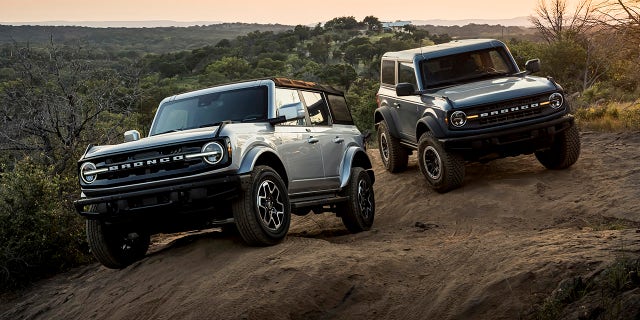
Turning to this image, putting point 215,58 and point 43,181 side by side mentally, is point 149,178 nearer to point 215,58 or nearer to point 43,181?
point 43,181

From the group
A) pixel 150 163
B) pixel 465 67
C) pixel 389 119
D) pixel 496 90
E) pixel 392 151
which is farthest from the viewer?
pixel 392 151

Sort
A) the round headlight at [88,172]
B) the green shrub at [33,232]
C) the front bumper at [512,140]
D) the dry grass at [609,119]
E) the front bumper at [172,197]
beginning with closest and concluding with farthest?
the front bumper at [172,197] → the round headlight at [88,172] → the green shrub at [33,232] → the front bumper at [512,140] → the dry grass at [609,119]

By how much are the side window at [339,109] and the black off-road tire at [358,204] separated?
0.77m

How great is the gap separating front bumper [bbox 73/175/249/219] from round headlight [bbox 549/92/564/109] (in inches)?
238

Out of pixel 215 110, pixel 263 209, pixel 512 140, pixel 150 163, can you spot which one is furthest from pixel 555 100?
pixel 150 163

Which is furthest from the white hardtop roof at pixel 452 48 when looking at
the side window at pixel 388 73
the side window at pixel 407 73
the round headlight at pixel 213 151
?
the round headlight at pixel 213 151

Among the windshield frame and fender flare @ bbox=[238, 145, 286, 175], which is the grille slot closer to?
fender flare @ bbox=[238, 145, 286, 175]

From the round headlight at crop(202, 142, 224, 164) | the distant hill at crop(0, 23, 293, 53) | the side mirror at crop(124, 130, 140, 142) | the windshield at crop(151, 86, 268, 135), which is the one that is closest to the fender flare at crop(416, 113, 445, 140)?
the windshield at crop(151, 86, 268, 135)

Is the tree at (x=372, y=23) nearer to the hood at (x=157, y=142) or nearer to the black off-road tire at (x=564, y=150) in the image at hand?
the black off-road tire at (x=564, y=150)

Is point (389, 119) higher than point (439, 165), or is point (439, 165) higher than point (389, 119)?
point (389, 119)

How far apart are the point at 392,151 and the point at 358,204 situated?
15.5ft

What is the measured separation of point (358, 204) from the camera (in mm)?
10250

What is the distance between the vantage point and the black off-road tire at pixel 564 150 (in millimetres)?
12211

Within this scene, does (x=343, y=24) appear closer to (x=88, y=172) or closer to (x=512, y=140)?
(x=512, y=140)
